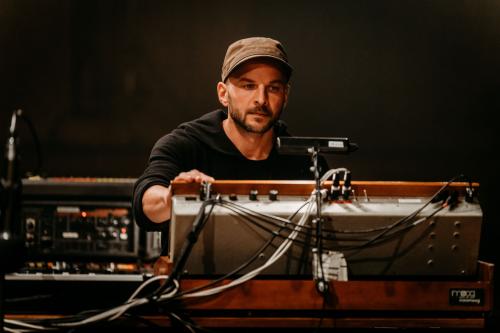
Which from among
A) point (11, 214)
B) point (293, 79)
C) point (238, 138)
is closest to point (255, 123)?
point (238, 138)

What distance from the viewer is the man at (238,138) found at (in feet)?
6.09

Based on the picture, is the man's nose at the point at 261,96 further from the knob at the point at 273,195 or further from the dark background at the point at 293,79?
the dark background at the point at 293,79

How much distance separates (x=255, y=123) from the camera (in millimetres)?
2111

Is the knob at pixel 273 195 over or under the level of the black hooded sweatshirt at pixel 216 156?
under

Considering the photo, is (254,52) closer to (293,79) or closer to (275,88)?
(275,88)

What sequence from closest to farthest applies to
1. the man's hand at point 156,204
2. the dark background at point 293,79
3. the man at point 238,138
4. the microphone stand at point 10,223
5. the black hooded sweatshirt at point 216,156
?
the microphone stand at point 10,223
the man's hand at point 156,204
the man at point 238,138
the black hooded sweatshirt at point 216,156
the dark background at point 293,79

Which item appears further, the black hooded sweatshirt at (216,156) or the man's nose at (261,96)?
the black hooded sweatshirt at (216,156)

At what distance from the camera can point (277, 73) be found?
209cm

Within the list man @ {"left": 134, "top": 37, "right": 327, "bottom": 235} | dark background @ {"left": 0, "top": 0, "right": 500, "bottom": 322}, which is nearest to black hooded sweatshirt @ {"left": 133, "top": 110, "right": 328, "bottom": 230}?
man @ {"left": 134, "top": 37, "right": 327, "bottom": 235}

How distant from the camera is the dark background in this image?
A: 363cm

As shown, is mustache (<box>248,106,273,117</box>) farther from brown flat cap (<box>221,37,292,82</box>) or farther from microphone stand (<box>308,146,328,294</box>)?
microphone stand (<box>308,146,328,294</box>)

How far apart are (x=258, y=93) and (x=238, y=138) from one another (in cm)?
29

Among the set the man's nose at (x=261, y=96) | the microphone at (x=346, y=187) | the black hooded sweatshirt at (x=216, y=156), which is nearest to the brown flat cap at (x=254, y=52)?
the man's nose at (x=261, y=96)

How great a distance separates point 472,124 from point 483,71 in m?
0.33
